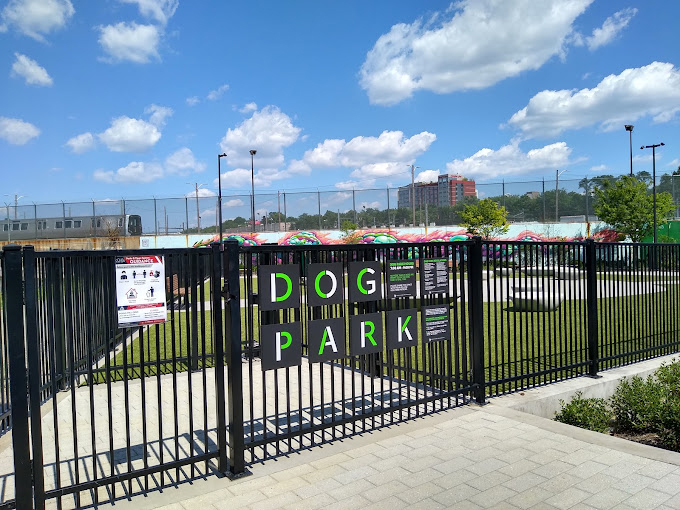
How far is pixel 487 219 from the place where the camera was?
43.6 meters

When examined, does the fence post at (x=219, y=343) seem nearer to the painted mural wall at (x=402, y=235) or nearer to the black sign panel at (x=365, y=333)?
the black sign panel at (x=365, y=333)

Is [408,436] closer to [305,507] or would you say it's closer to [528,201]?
[305,507]

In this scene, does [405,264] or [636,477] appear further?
[405,264]

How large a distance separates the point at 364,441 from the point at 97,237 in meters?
45.9

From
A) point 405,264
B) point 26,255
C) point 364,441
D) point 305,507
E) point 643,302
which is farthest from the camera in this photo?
point 643,302

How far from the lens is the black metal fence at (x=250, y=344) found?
383cm

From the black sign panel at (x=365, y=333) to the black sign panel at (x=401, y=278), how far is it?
35cm

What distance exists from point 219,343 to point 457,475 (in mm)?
2289

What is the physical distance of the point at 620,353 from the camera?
8.00 m

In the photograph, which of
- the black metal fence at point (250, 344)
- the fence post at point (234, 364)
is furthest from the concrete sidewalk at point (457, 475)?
the black metal fence at point (250, 344)

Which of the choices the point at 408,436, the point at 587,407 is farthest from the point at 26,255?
the point at 587,407

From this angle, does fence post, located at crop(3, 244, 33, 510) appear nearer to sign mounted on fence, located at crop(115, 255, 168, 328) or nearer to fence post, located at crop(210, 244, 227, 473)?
sign mounted on fence, located at crop(115, 255, 168, 328)

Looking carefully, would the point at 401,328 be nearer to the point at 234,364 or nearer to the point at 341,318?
the point at 341,318

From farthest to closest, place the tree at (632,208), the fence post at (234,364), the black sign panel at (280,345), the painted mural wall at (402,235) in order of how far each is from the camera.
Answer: the painted mural wall at (402,235) → the tree at (632,208) → the black sign panel at (280,345) → the fence post at (234,364)
